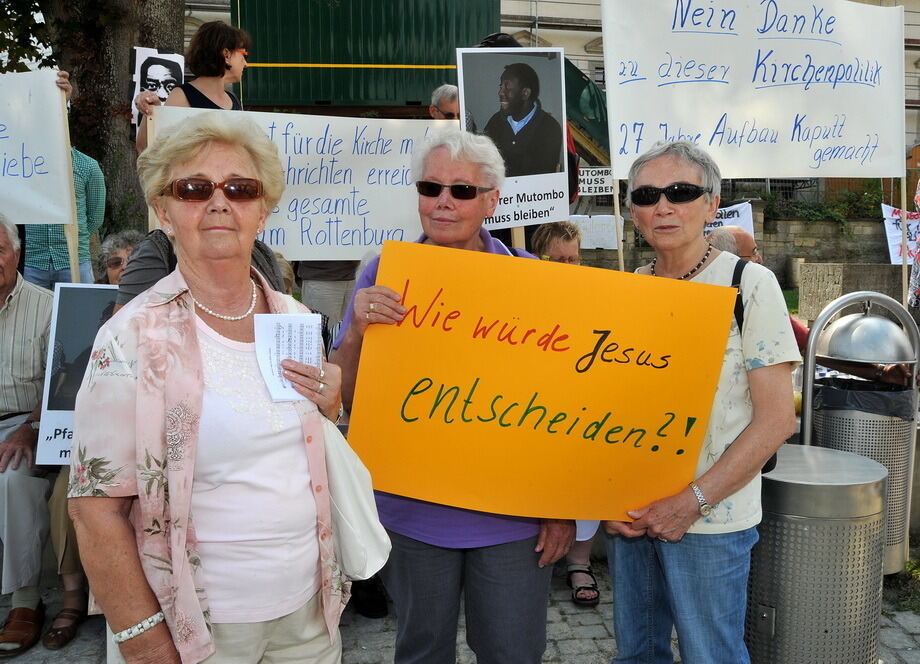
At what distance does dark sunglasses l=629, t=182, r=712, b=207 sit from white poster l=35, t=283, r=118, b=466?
2622mm

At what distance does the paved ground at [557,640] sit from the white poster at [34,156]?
200cm

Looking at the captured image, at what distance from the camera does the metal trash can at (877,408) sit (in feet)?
12.0

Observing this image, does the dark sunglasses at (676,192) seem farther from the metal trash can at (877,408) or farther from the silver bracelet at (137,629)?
the metal trash can at (877,408)

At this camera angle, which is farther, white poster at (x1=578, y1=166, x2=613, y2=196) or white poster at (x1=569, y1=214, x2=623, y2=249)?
white poster at (x1=578, y1=166, x2=613, y2=196)

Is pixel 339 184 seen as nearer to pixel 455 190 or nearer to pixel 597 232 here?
pixel 455 190

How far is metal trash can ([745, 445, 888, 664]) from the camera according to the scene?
2697 mm

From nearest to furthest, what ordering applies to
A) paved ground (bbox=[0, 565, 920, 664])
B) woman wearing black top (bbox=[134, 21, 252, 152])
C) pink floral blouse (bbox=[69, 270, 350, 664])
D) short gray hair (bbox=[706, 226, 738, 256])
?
pink floral blouse (bbox=[69, 270, 350, 664]), paved ground (bbox=[0, 565, 920, 664]), short gray hair (bbox=[706, 226, 738, 256]), woman wearing black top (bbox=[134, 21, 252, 152])

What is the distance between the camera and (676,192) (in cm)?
214

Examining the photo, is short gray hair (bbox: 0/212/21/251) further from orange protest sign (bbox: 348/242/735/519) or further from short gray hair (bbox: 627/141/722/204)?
short gray hair (bbox: 627/141/722/204)

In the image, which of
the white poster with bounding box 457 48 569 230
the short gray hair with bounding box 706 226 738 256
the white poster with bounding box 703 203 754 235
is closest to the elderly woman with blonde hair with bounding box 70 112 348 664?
the white poster with bounding box 457 48 569 230

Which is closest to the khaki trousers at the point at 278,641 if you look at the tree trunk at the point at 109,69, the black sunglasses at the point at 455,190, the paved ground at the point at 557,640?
the black sunglasses at the point at 455,190

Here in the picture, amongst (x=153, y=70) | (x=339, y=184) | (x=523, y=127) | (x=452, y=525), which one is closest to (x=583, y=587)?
(x=452, y=525)

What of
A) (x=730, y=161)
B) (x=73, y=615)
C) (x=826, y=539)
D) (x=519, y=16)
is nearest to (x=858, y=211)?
(x=519, y=16)

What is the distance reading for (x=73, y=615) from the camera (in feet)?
11.4
